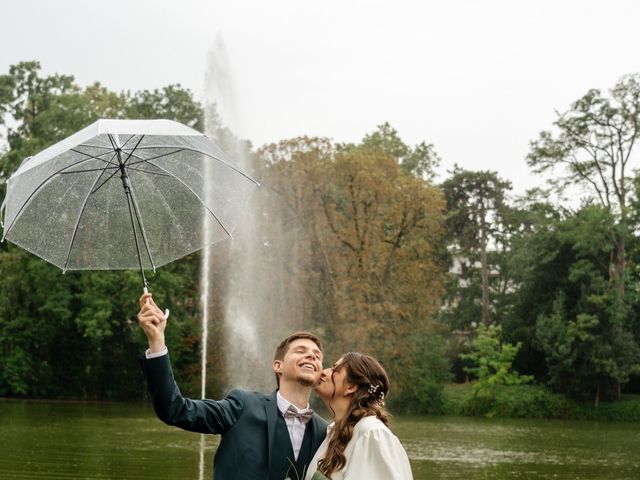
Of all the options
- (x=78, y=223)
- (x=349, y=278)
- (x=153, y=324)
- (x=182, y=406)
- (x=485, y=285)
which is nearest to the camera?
(x=153, y=324)

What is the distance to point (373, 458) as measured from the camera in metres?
3.70

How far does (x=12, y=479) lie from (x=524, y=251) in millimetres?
34003

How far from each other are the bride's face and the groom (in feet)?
0.20

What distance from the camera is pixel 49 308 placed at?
119 feet

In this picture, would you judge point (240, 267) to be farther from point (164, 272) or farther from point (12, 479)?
point (12, 479)

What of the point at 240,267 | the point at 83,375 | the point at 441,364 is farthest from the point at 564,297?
the point at 83,375

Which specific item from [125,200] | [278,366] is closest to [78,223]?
[125,200]

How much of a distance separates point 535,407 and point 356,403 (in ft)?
118

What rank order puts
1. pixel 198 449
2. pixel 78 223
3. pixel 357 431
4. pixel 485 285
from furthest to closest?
pixel 485 285 → pixel 198 449 → pixel 78 223 → pixel 357 431

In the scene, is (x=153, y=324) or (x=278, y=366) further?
(x=278, y=366)

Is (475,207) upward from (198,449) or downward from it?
upward

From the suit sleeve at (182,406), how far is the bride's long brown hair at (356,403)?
0.44 metres

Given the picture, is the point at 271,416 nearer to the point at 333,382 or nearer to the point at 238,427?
the point at 238,427

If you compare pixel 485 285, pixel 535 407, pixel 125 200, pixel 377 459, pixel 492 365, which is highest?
pixel 485 285
